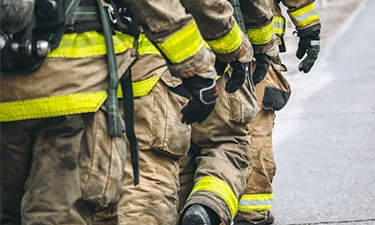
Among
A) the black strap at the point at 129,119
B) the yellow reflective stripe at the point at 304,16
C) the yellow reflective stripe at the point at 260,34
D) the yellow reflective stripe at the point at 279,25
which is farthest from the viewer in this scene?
the yellow reflective stripe at the point at 304,16

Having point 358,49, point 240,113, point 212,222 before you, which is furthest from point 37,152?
point 358,49

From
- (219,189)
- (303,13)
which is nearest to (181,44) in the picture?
(219,189)

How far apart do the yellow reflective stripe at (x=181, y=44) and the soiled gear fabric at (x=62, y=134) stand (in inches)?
→ 8.9

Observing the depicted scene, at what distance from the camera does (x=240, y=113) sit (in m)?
5.29

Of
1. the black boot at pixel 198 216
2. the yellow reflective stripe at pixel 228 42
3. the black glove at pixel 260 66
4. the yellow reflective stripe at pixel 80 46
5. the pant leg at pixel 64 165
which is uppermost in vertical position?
the yellow reflective stripe at pixel 80 46

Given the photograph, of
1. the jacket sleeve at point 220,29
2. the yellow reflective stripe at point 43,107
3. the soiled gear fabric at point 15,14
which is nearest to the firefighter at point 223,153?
the jacket sleeve at point 220,29

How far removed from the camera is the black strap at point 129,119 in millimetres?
3898

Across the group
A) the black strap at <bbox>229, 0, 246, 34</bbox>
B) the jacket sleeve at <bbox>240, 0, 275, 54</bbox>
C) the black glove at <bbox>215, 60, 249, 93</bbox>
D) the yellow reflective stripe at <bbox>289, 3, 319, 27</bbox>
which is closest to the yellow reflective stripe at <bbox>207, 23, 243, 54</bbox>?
the black glove at <bbox>215, 60, 249, 93</bbox>

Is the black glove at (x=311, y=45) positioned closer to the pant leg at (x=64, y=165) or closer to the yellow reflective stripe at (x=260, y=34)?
the yellow reflective stripe at (x=260, y=34)

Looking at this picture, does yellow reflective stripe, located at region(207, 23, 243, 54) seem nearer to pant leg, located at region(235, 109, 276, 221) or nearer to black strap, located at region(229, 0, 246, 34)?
black strap, located at region(229, 0, 246, 34)

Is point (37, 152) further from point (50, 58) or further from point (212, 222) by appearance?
point (212, 222)

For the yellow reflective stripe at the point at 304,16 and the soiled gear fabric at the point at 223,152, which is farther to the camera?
the yellow reflective stripe at the point at 304,16

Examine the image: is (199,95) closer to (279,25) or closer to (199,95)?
(199,95)

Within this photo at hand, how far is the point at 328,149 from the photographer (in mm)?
8406
